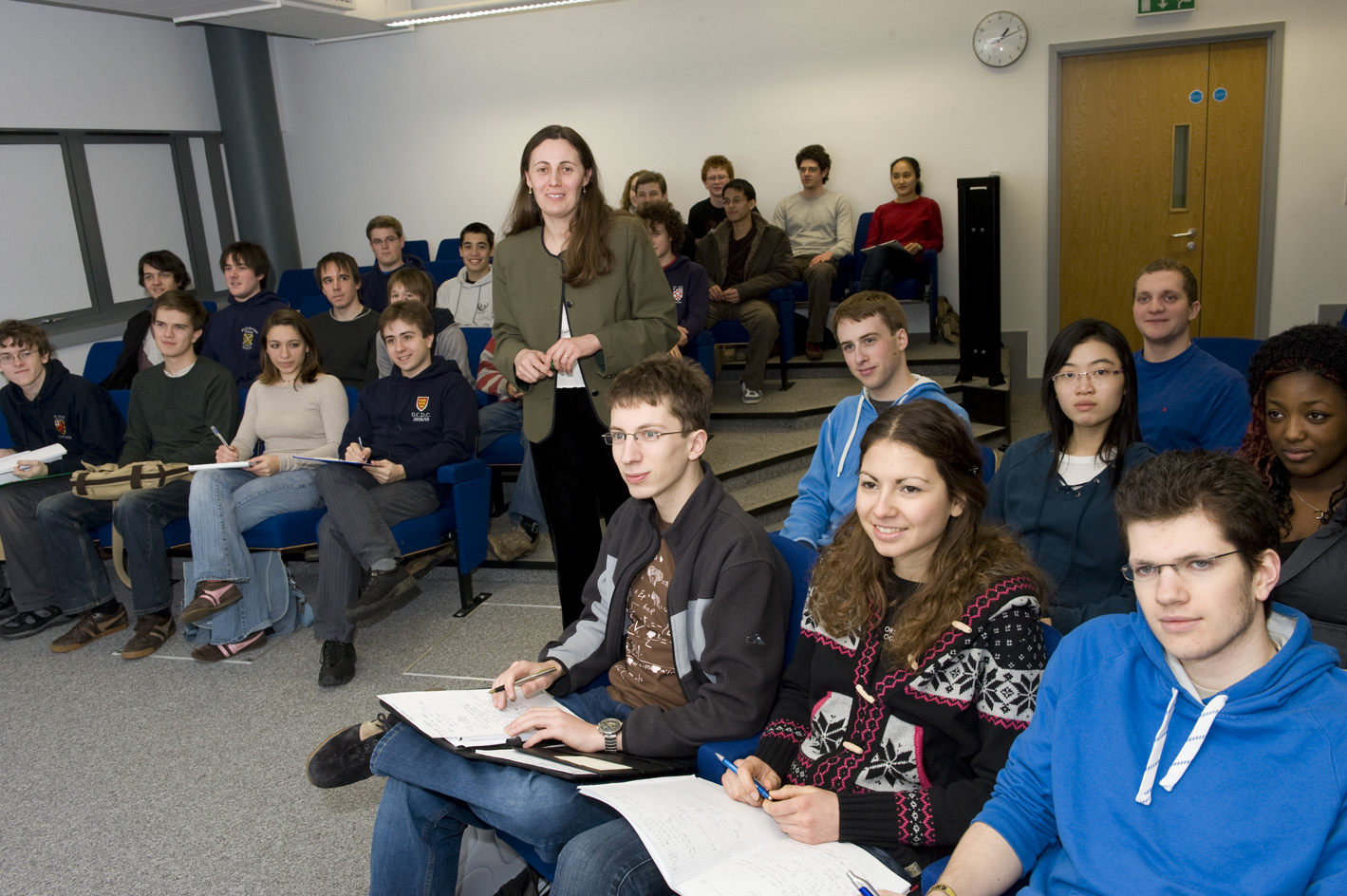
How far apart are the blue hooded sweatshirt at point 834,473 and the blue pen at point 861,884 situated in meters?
1.15

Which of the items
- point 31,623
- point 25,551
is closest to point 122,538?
point 25,551

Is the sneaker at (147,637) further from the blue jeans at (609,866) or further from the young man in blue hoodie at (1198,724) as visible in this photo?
the young man in blue hoodie at (1198,724)

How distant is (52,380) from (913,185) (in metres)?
4.86

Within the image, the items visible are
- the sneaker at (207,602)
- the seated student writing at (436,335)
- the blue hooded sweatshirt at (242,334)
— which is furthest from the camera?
the blue hooded sweatshirt at (242,334)

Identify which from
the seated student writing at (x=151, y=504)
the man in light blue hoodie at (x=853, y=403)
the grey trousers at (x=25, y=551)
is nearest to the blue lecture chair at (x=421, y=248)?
the seated student writing at (x=151, y=504)

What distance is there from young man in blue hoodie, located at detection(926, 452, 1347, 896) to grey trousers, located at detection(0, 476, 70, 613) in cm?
381

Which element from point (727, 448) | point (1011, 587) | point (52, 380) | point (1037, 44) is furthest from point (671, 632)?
point (1037, 44)

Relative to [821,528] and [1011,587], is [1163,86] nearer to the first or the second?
[821,528]

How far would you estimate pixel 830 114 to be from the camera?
21.3 ft

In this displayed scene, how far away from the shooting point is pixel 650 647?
1.87m

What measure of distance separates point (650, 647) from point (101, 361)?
4.61m

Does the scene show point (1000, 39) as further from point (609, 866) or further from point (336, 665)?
point (609, 866)

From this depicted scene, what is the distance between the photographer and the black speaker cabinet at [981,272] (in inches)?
205

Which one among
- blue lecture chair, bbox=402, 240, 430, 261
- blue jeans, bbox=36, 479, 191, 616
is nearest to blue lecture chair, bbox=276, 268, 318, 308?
blue lecture chair, bbox=402, 240, 430, 261
